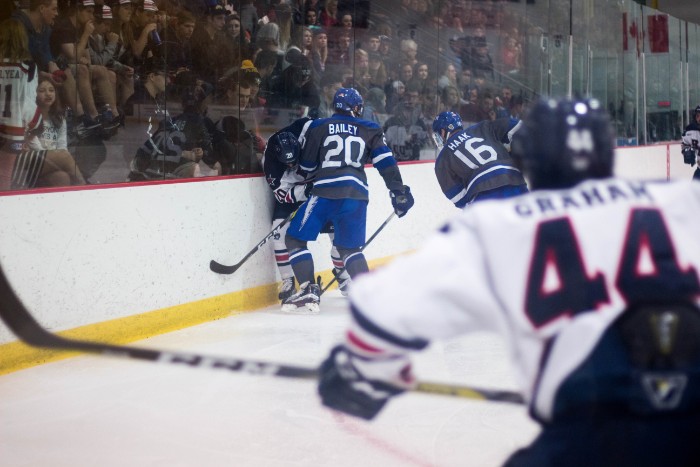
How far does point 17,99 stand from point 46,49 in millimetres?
300

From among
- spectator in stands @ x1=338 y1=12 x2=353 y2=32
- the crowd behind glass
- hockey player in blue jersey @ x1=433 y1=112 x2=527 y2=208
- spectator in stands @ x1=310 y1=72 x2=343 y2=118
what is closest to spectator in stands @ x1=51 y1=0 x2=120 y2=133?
the crowd behind glass

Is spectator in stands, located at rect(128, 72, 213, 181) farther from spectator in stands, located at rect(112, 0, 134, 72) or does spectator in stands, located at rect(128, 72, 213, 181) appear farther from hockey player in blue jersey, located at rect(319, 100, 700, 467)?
hockey player in blue jersey, located at rect(319, 100, 700, 467)

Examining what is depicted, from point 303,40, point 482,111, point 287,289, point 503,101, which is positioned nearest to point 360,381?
point 287,289

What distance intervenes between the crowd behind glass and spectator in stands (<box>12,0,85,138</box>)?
0.04 feet

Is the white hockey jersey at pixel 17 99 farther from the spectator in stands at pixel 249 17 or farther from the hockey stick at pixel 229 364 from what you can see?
the hockey stick at pixel 229 364

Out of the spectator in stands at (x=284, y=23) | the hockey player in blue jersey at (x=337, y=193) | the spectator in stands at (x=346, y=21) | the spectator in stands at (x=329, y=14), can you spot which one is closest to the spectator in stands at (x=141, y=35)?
the hockey player in blue jersey at (x=337, y=193)

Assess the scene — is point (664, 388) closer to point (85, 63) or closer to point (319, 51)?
point (85, 63)

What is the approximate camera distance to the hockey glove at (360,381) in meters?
1.30

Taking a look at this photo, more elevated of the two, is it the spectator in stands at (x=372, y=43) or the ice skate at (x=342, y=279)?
the spectator in stands at (x=372, y=43)

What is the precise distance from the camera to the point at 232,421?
10.8ft

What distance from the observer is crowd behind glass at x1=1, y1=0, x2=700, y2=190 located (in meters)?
4.74

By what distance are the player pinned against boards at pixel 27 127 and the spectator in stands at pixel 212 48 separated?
118cm

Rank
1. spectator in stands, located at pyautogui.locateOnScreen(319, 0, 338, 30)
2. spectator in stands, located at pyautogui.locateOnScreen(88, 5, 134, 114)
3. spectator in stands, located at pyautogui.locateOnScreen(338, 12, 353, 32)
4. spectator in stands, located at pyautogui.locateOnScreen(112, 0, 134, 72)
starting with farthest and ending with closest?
1. spectator in stands, located at pyautogui.locateOnScreen(338, 12, 353, 32)
2. spectator in stands, located at pyautogui.locateOnScreen(319, 0, 338, 30)
3. spectator in stands, located at pyautogui.locateOnScreen(112, 0, 134, 72)
4. spectator in stands, located at pyautogui.locateOnScreen(88, 5, 134, 114)

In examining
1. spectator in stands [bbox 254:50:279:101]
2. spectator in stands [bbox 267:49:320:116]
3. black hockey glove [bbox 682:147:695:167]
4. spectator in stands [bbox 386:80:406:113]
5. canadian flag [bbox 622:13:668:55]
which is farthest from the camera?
canadian flag [bbox 622:13:668:55]
